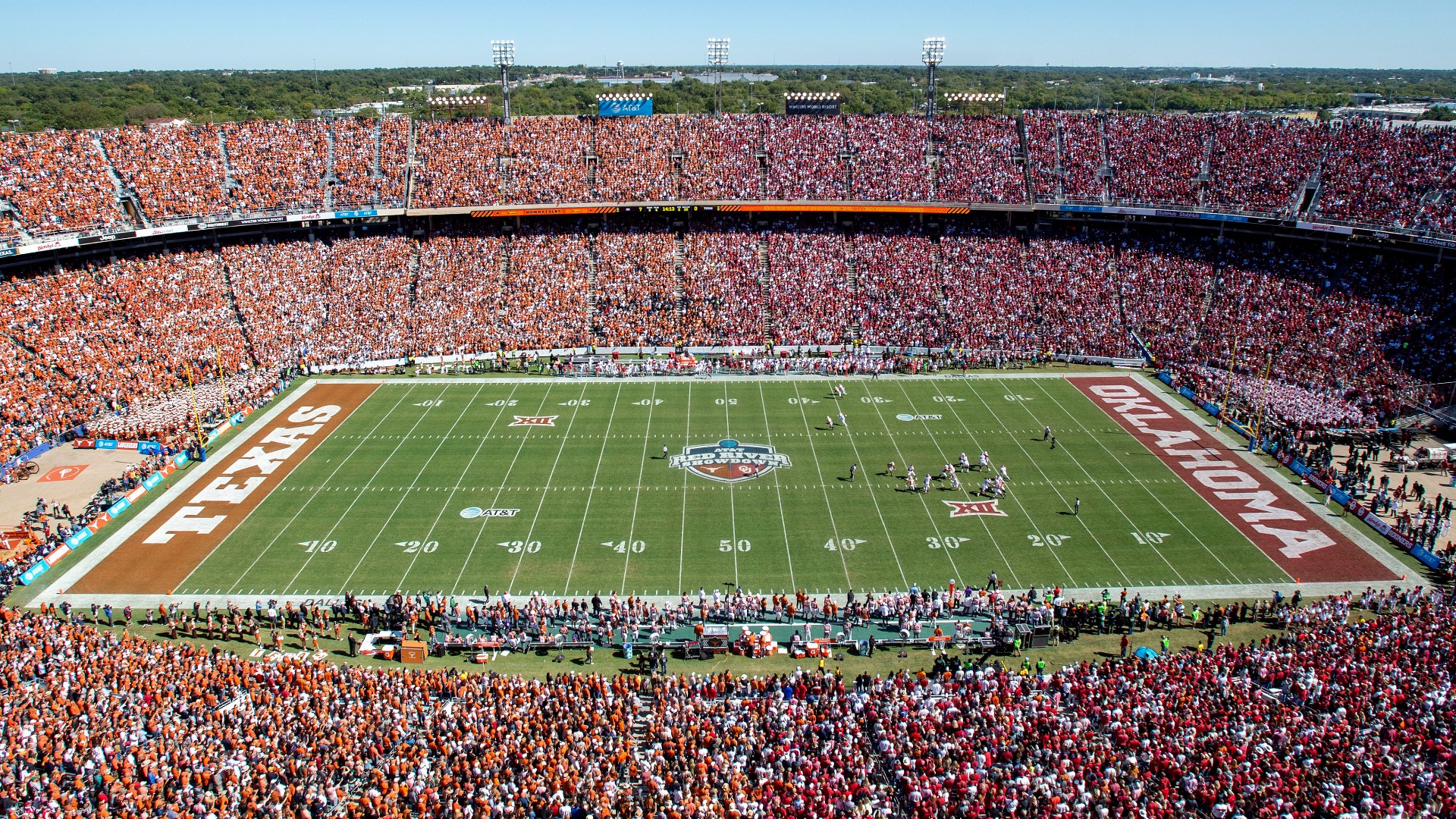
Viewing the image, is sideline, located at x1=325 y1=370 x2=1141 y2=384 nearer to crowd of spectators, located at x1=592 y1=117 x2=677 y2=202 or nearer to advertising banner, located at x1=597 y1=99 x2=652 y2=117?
crowd of spectators, located at x1=592 y1=117 x2=677 y2=202

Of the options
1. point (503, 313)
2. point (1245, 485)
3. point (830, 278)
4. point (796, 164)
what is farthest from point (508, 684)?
point (796, 164)

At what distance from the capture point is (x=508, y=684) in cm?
2095

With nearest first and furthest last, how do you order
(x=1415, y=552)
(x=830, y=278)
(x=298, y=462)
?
(x=1415, y=552), (x=298, y=462), (x=830, y=278)

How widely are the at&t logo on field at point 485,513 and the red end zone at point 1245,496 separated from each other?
76.2 ft

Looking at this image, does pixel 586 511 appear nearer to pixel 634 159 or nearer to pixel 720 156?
pixel 634 159

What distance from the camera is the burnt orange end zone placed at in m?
28.5

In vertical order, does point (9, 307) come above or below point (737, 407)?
above

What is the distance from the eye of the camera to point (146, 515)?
32344 mm

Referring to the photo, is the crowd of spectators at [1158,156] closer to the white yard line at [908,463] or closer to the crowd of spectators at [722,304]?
the crowd of spectators at [722,304]

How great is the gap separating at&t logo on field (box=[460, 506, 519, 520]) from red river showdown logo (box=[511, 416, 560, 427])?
7.98m

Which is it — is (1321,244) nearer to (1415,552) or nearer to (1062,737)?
(1415,552)

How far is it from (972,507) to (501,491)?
15935mm

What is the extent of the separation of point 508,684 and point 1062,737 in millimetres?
11240

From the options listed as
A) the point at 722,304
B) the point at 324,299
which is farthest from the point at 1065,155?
the point at 324,299
